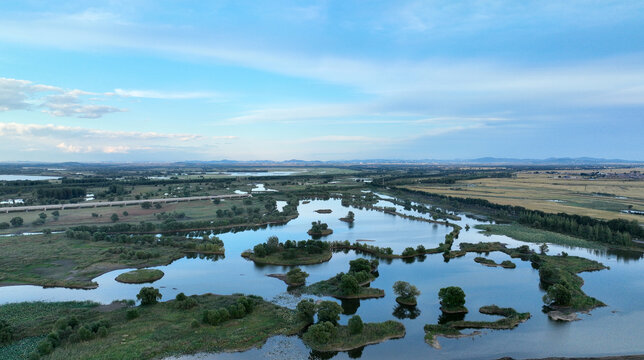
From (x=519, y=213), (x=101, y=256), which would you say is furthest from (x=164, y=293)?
(x=519, y=213)

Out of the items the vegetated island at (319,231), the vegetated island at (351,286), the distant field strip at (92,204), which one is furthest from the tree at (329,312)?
the distant field strip at (92,204)

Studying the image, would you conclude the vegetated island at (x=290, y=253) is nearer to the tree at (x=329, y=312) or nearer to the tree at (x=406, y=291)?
the tree at (x=406, y=291)

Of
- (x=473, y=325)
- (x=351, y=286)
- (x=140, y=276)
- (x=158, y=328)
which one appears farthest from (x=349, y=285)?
(x=140, y=276)

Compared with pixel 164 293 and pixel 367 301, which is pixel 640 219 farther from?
pixel 164 293

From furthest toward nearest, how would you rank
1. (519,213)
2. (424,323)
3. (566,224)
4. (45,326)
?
(519,213), (566,224), (424,323), (45,326)

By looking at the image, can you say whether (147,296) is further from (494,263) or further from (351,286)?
(494,263)

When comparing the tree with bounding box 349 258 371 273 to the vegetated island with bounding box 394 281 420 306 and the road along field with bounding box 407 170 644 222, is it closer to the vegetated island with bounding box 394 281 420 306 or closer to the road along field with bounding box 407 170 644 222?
the vegetated island with bounding box 394 281 420 306

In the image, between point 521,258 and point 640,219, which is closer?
point 521,258

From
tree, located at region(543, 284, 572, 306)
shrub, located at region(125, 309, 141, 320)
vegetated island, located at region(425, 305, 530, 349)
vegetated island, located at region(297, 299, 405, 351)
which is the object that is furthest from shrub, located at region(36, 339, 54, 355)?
tree, located at region(543, 284, 572, 306)
